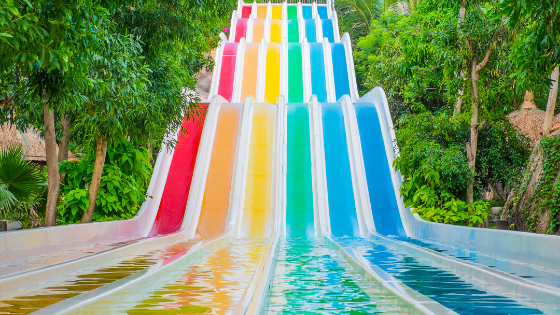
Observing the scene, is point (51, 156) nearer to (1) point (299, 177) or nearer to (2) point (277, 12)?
(1) point (299, 177)

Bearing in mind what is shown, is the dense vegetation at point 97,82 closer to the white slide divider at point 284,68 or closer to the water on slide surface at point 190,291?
the water on slide surface at point 190,291

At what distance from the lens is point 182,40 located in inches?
392

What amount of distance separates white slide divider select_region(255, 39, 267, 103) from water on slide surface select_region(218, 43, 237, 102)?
4.23ft

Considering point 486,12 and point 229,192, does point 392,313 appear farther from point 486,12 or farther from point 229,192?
point 229,192

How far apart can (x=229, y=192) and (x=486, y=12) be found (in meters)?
7.26

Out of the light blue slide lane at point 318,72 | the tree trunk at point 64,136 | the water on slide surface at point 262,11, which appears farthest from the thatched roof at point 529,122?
the water on slide surface at point 262,11

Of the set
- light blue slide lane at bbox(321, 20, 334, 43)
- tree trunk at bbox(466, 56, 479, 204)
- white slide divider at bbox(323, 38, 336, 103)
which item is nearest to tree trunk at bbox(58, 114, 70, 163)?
tree trunk at bbox(466, 56, 479, 204)

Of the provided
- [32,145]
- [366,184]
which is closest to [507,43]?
[366,184]

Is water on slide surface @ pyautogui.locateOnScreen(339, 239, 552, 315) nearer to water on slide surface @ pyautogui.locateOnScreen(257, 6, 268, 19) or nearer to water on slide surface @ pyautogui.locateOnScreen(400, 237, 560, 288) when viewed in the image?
water on slide surface @ pyautogui.locateOnScreen(400, 237, 560, 288)

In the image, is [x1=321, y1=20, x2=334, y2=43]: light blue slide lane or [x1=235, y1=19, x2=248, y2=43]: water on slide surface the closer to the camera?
[x1=321, y1=20, x2=334, y2=43]: light blue slide lane

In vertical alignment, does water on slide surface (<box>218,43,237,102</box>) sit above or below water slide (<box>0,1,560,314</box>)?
above

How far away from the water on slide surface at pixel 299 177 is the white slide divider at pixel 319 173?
0.21 metres

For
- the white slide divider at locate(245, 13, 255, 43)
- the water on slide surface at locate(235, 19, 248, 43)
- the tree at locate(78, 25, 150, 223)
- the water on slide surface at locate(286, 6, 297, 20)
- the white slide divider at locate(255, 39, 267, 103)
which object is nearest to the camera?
the tree at locate(78, 25, 150, 223)

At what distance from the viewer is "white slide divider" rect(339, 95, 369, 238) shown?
12211 mm
